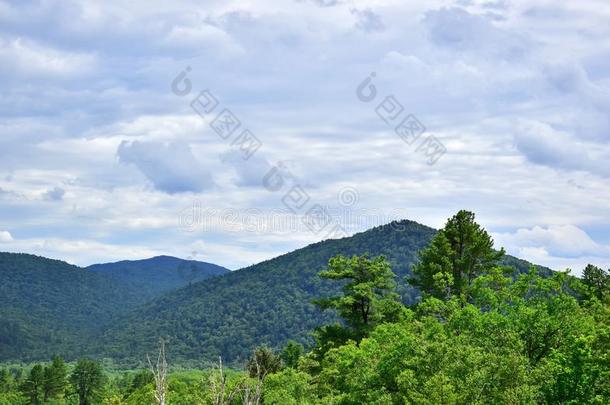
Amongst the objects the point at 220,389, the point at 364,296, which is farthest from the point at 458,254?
the point at 220,389

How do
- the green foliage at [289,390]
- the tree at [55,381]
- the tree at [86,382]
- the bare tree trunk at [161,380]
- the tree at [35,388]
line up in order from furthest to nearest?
1. the tree at [86,382]
2. the tree at [35,388]
3. the tree at [55,381]
4. the green foliage at [289,390]
5. the bare tree trunk at [161,380]

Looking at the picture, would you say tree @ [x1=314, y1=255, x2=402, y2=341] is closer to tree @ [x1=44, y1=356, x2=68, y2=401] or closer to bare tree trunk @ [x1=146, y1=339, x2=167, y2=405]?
bare tree trunk @ [x1=146, y1=339, x2=167, y2=405]

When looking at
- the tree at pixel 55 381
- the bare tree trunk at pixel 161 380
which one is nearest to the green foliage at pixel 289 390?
the bare tree trunk at pixel 161 380

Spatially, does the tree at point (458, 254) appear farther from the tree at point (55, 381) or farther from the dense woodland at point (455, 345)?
the tree at point (55, 381)

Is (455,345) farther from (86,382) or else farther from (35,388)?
(86,382)

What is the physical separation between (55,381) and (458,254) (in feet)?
340

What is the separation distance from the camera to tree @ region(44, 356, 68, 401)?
12975 cm

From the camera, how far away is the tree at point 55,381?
426 ft

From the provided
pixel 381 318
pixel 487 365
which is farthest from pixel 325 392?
pixel 487 365

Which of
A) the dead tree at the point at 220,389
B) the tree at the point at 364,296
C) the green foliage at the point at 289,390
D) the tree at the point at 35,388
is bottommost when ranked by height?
the tree at the point at 35,388

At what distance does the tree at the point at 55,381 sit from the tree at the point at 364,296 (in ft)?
316

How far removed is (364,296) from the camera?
49094 mm

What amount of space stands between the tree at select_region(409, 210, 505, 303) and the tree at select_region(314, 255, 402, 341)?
Result: 228 centimetres

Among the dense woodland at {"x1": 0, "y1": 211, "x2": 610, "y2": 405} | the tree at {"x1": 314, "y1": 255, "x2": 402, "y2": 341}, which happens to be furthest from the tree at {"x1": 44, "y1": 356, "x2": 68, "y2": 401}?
the tree at {"x1": 314, "y1": 255, "x2": 402, "y2": 341}
